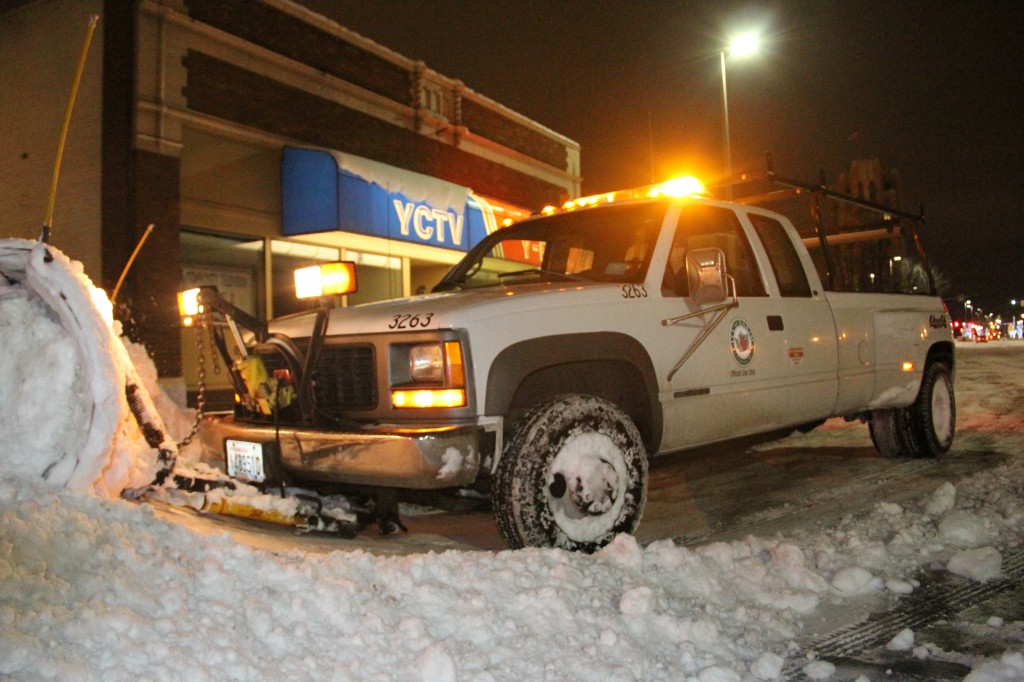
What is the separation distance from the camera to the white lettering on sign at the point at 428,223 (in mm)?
13484

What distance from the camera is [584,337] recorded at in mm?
4152

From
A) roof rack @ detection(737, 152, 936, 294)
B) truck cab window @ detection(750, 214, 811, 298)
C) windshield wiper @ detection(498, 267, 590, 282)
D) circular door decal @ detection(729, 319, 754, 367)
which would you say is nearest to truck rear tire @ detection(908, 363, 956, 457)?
roof rack @ detection(737, 152, 936, 294)

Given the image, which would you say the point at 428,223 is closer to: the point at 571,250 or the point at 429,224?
the point at 429,224

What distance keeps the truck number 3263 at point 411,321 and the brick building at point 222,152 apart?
299 inches

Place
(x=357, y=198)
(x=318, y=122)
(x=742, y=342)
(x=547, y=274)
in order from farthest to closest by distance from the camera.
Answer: (x=318, y=122), (x=357, y=198), (x=742, y=342), (x=547, y=274)

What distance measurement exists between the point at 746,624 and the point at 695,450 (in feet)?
6.62

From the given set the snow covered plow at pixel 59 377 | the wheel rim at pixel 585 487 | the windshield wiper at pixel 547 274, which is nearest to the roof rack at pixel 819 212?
the windshield wiper at pixel 547 274

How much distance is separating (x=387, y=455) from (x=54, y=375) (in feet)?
4.67

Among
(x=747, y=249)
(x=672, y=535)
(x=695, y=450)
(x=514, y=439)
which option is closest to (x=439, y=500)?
(x=514, y=439)

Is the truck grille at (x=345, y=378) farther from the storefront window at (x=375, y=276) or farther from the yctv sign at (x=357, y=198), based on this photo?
the storefront window at (x=375, y=276)

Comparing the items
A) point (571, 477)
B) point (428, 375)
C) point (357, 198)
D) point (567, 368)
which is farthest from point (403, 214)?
point (571, 477)

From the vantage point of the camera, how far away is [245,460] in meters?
4.36

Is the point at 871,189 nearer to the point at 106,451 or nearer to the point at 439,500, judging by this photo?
the point at 439,500

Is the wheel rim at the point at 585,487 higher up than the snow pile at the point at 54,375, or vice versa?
the snow pile at the point at 54,375
